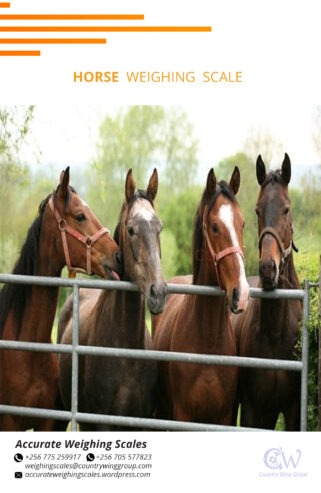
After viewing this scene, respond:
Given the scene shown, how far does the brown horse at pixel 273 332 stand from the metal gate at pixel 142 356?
0.44 metres

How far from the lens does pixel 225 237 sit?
4.32 m

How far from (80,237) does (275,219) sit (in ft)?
3.36

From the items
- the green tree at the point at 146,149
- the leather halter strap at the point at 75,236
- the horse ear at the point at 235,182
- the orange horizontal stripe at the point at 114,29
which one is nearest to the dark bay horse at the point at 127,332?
the leather halter strap at the point at 75,236

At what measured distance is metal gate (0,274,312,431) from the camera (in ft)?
13.4

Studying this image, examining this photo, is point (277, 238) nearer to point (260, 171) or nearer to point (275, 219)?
point (275, 219)

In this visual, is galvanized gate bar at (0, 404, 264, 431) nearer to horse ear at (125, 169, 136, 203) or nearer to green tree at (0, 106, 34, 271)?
horse ear at (125, 169, 136, 203)

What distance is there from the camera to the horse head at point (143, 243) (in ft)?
13.8

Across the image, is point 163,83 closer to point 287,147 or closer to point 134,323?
point 134,323
